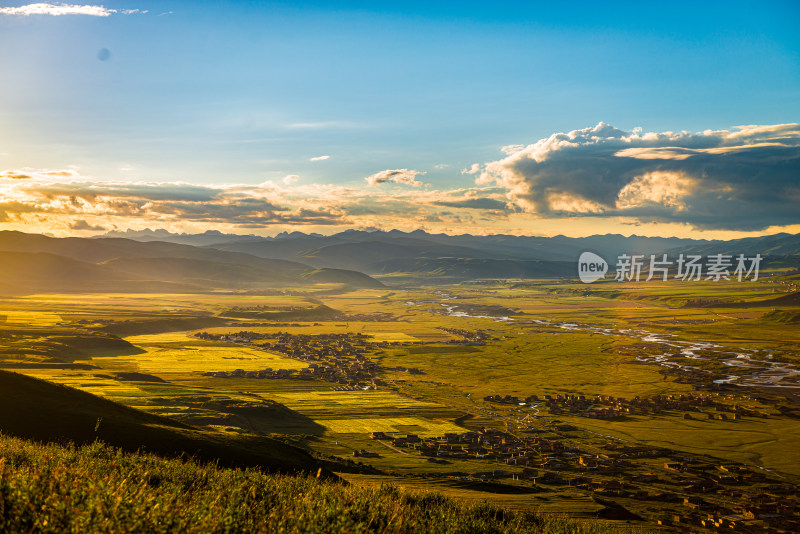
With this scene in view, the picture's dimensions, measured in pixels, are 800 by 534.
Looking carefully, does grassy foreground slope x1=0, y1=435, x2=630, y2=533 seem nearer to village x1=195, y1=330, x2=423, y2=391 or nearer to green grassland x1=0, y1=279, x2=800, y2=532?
green grassland x1=0, y1=279, x2=800, y2=532

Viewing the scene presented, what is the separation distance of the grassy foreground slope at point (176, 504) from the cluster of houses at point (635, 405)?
254 ft

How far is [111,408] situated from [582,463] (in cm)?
6042

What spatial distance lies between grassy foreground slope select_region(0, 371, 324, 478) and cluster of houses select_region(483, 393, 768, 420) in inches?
2541

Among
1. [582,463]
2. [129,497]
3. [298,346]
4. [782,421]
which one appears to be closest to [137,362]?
[298,346]

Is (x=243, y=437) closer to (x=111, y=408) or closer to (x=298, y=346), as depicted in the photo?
(x=111, y=408)

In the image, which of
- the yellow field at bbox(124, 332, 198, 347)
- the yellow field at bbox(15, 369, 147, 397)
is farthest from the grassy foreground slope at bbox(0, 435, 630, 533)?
the yellow field at bbox(124, 332, 198, 347)

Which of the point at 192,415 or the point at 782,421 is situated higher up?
the point at 782,421

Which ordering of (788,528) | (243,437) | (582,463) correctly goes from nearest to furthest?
(788,528), (243,437), (582,463)

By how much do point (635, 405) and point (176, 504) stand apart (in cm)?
10508

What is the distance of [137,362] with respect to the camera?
140 meters

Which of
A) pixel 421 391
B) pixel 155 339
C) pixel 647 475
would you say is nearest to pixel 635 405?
pixel 647 475

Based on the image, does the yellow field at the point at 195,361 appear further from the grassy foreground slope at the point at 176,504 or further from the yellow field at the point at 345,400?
the grassy foreground slope at the point at 176,504

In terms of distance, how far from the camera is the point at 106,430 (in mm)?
46969

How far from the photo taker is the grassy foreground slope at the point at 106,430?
45281 millimetres
